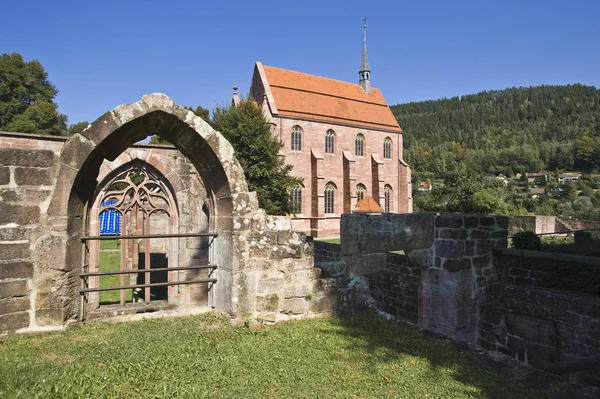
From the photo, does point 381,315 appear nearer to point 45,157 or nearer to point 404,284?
point 404,284

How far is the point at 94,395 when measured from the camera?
2.67 meters

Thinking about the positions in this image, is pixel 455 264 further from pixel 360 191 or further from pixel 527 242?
pixel 360 191

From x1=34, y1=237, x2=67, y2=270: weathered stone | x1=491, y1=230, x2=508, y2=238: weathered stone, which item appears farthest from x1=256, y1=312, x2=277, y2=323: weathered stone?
x1=491, y1=230, x2=508, y2=238: weathered stone

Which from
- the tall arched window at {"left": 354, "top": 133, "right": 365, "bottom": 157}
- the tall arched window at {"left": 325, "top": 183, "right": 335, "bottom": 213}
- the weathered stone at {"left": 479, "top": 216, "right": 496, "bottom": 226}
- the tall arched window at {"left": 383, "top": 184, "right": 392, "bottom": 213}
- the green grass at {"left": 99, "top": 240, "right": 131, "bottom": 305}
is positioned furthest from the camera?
the tall arched window at {"left": 383, "top": 184, "right": 392, "bottom": 213}

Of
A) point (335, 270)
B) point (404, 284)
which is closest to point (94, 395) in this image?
point (335, 270)

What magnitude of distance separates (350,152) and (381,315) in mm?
31327

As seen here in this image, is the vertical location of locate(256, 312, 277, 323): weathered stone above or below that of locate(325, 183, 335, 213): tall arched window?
below

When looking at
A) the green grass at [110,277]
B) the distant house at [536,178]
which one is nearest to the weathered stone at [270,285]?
the green grass at [110,277]

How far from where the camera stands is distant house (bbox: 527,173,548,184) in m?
71.1

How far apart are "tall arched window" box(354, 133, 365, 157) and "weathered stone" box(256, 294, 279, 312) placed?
1308 inches

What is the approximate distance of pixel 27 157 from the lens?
3.90m

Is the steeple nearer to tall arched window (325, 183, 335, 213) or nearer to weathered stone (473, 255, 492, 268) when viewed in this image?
tall arched window (325, 183, 335, 213)

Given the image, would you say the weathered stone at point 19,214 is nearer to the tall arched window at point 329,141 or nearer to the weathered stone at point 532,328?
the weathered stone at point 532,328

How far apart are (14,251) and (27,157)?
0.99 m
